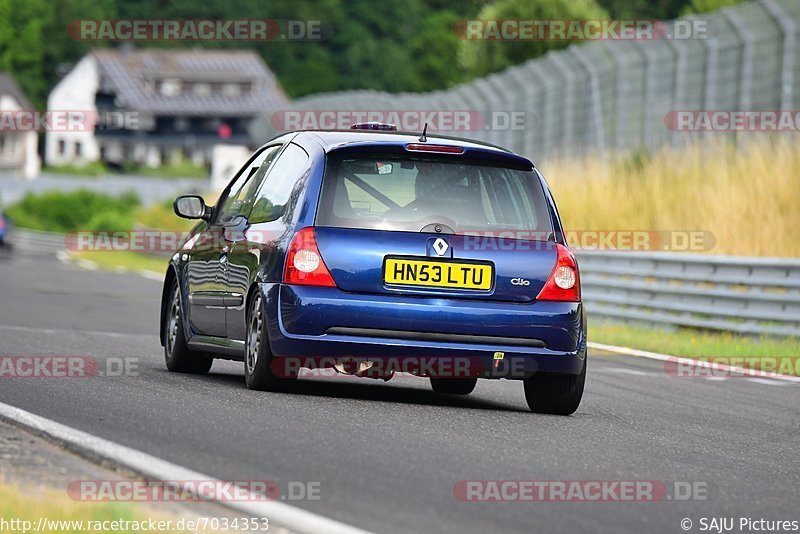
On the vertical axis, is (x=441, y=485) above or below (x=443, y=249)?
below

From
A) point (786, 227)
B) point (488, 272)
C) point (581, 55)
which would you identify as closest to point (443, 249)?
point (488, 272)

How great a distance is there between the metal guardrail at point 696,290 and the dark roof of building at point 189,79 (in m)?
112

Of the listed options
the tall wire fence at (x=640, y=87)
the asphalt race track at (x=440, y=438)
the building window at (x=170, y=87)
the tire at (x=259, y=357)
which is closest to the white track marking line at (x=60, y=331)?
the asphalt race track at (x=440, y=438)

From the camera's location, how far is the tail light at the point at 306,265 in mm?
9555

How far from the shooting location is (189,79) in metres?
133

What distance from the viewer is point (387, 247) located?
9555mm

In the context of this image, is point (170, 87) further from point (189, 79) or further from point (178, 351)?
point (178, 351)

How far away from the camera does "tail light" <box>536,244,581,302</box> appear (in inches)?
386

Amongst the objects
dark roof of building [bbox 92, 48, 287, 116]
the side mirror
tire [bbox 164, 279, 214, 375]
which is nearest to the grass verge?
tire [bbox 164, 279, 214, 375]

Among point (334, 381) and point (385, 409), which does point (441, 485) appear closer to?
point (385, 409)

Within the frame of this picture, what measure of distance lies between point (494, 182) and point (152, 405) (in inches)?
94.7

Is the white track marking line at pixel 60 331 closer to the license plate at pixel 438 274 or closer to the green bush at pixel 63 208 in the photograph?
the license plate at pixel 438 274

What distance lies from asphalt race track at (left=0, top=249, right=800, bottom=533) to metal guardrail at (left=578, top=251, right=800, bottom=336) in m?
4.85

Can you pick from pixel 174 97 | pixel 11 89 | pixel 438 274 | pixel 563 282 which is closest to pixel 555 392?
pixel 563 282
